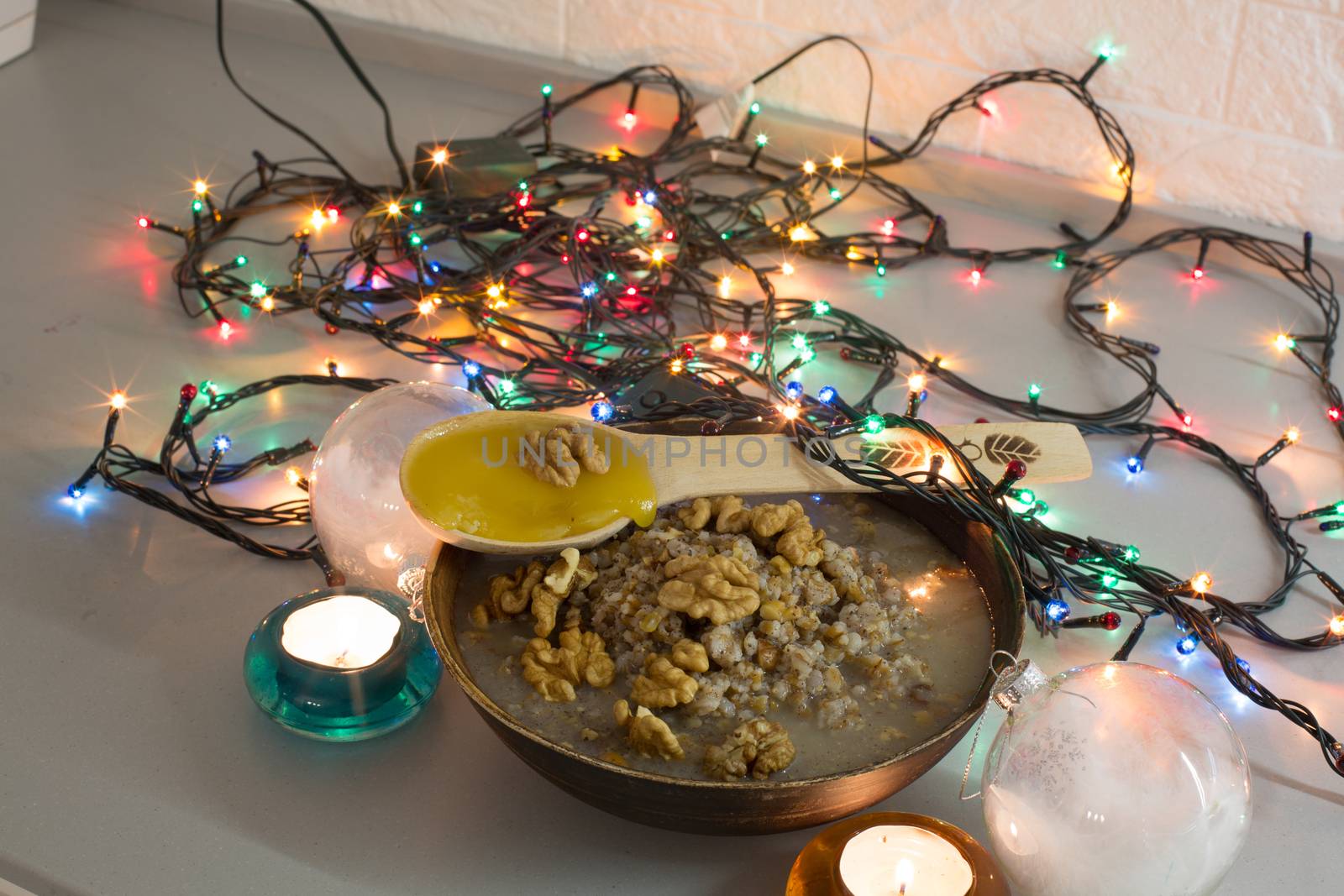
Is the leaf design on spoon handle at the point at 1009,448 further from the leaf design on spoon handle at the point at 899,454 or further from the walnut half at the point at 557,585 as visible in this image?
the walnut half at the point at 557,585

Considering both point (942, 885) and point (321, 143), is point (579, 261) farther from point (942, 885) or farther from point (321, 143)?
point (942, 885)

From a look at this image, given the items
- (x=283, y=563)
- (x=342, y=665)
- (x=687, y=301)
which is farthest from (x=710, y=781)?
(x=687, y=301)

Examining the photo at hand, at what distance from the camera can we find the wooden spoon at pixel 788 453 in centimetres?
88

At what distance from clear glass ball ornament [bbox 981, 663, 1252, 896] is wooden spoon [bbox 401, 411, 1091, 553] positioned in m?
0.22

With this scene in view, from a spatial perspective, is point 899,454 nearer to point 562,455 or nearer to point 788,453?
point 788,453

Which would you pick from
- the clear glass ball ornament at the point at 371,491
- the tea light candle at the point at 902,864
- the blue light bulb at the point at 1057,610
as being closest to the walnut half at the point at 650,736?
the tea light candle at the point at 902,864

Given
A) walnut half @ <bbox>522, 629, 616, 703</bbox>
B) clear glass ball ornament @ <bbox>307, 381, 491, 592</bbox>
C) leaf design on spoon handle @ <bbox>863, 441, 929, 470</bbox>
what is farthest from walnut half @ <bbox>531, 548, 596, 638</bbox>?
leaf design on spoon handle @ <bbox>863, 441, 929, 470</bbox>

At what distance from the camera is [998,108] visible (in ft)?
4.86

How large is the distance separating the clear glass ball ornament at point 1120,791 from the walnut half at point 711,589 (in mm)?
176

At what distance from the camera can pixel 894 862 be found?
2.37 ft

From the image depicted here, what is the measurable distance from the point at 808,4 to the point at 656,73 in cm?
23

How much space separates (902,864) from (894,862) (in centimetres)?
1

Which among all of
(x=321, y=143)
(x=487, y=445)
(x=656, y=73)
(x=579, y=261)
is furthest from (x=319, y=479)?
(x=656, y=73)

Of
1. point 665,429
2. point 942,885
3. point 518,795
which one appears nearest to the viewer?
point 942,885
